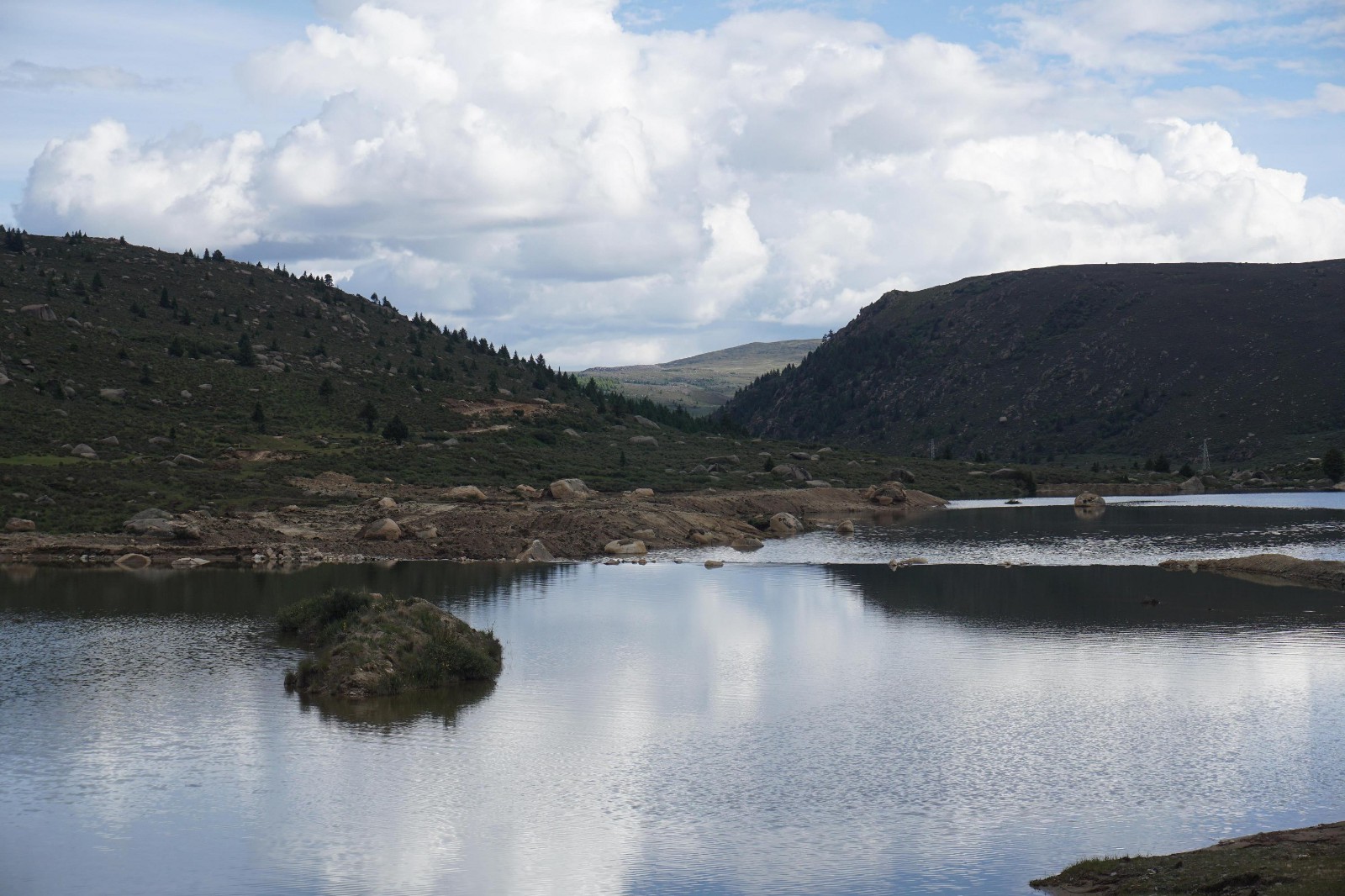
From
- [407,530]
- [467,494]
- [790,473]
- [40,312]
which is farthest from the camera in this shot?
[790,473]

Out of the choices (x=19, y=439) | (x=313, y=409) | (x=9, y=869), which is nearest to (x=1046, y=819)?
(x=9, y=869)

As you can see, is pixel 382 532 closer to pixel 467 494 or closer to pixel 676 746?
pixel 467 494

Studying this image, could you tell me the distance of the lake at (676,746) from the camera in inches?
881

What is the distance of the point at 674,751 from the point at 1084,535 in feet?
199

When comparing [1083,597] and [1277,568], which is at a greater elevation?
[1277,568]

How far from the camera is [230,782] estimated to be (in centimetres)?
→ 2717

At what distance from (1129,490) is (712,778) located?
384 feet

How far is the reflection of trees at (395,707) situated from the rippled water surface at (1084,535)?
3612cm

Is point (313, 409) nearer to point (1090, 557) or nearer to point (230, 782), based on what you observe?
point (1090, 557)

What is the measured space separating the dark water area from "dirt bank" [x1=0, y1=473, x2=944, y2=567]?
580 inches

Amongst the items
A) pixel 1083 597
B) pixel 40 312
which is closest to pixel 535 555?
pixel 1083 597

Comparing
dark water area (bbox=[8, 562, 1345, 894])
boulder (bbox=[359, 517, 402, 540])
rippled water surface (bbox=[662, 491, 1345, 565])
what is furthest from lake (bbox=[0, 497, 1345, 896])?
rippled water surface (bbox=[662, 491, 1345, 565])

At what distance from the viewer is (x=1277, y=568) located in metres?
61.6

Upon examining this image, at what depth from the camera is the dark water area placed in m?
22.3
